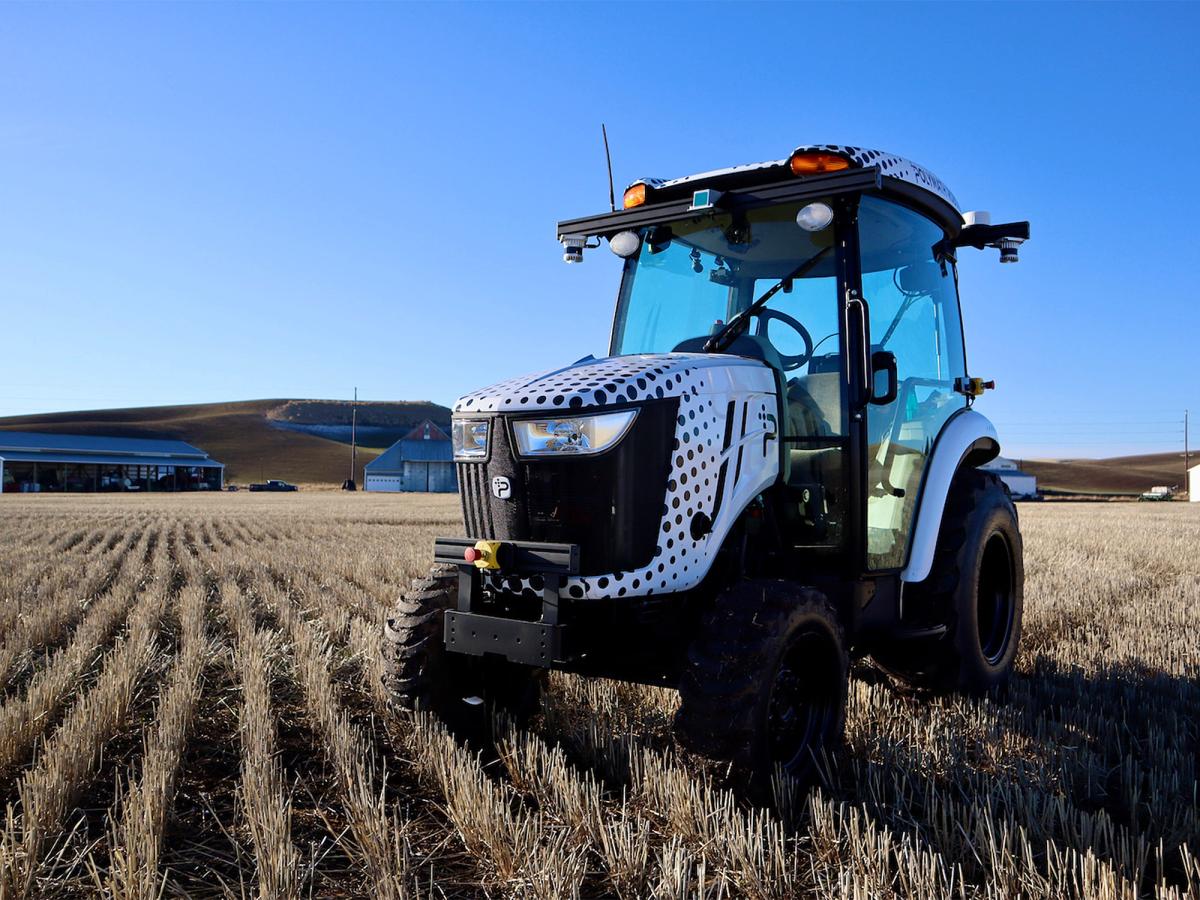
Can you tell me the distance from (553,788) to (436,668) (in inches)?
34.0

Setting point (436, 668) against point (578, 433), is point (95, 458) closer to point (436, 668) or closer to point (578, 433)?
point (436, 668)

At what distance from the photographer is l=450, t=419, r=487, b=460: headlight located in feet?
12.6

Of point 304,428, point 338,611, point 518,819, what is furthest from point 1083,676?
point 304,428

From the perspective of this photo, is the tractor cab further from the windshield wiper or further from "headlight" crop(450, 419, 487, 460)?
"headlight" crop(450, 419, 487, 460)

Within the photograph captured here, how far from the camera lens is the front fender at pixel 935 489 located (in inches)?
187

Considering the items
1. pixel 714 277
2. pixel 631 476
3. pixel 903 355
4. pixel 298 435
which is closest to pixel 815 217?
pixel 714 277

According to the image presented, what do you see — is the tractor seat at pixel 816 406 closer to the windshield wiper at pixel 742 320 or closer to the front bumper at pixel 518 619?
the windshield wiper at pixel 742 320

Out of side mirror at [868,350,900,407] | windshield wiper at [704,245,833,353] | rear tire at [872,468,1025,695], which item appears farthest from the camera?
rear tire at [872,468,1025,695]

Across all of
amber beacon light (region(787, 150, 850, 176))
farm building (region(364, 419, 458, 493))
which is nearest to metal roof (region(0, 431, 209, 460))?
farm building (region(364, 419, 458, 493))

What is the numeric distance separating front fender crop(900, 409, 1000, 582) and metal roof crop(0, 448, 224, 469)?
6827 cm

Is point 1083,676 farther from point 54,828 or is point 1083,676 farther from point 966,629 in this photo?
point 54,828

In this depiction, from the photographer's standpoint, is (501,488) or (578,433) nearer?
(578,433)

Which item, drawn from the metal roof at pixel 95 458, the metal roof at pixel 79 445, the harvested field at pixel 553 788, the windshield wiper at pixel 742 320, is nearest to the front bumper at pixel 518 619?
the harvested field at pixel 553 788

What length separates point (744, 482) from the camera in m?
3.91
